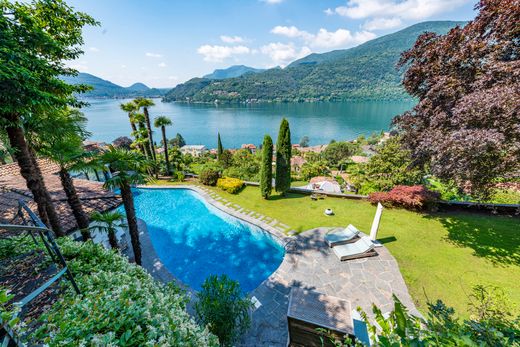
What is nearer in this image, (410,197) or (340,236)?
(340,236)

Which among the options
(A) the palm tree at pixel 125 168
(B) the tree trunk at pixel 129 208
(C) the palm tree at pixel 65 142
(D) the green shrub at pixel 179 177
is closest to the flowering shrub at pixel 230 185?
(D) the green shrub at pixel 179 177

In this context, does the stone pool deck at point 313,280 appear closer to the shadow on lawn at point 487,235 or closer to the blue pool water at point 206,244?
the blue pool water at point 206,244

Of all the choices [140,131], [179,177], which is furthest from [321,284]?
[140,131]

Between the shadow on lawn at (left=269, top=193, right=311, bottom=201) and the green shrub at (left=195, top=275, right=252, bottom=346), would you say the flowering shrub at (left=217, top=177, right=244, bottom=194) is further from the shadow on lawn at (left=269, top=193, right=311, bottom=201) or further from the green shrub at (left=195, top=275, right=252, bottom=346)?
the green shrub at (left=195, top=275, right=252, bottom=346)

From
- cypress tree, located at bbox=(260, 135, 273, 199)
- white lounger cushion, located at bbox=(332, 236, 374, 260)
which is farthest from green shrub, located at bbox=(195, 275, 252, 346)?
cypress tree, located at bbox=(260, 135, 273, 199)

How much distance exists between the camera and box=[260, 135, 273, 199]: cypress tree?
48.0 ft

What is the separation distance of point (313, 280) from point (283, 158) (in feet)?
29.0

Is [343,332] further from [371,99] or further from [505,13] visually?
[371,99]

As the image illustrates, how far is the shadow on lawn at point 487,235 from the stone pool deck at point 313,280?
370cm

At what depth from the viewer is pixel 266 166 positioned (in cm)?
1492

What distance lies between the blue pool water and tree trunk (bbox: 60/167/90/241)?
4.38 m

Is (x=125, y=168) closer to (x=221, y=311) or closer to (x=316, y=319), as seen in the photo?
(x=221, y=311)

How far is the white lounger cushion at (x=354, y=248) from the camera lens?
884 cm

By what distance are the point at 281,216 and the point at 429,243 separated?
7.35m
